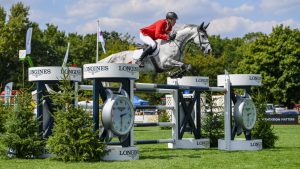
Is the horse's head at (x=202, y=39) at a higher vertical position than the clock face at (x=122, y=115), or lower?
higher

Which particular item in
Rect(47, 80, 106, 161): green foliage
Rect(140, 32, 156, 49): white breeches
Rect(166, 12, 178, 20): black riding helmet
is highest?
Rect(166, 12, 178, 20): black riding helmet

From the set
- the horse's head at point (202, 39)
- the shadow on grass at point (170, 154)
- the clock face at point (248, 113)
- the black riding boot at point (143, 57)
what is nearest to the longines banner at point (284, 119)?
the clock face at point (248, 113)

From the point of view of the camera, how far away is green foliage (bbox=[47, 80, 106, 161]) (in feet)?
32.2

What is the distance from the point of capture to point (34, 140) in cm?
1080

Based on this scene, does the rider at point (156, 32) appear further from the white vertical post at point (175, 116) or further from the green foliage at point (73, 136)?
the green foliage at point (73, 136)

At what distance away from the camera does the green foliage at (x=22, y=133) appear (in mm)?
10656

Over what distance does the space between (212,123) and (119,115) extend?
5.21 m

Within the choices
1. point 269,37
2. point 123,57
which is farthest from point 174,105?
point 269,37

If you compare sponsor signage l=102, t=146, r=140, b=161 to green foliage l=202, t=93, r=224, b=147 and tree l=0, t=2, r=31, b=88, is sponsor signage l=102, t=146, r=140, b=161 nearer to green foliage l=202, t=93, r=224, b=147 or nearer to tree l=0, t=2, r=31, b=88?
green foliage l=202, t=93, r=224, b=147

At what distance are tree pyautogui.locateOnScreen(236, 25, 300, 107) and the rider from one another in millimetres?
40880

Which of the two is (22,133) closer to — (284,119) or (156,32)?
(156,32)

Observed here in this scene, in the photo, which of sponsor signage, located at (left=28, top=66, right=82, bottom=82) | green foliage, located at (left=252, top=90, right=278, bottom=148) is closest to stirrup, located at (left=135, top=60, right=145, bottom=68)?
sponsor signage, located at (left=28, top=66, right=82, bottom=82)

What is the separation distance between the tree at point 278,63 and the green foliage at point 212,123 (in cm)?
3797

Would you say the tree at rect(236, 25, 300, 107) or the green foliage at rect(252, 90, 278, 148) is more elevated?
the tree at rect(236, 25, 300, 107)
